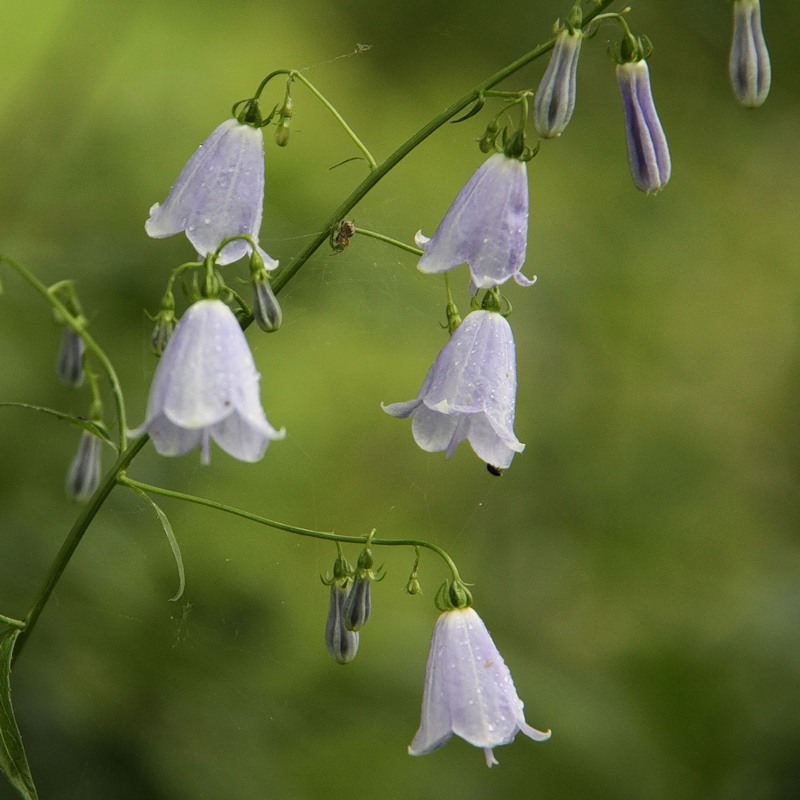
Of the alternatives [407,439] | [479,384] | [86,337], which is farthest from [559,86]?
[407,439]

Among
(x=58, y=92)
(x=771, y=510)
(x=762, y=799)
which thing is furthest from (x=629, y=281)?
(x=58, y=92)

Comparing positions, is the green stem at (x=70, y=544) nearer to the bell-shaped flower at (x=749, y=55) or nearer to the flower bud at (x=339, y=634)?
the flower bud at (x=339, y=634)

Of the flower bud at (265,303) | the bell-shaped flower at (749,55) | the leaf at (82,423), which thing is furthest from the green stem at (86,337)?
the bell-shaped flower at (749,55)

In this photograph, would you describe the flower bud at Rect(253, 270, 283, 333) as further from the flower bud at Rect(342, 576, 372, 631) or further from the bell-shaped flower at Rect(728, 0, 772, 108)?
the bell-shaped flower at Rect(728, 0, 772, 108)

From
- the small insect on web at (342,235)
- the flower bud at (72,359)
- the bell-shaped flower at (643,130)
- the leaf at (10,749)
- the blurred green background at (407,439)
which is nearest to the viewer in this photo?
the leaf at (10,749)

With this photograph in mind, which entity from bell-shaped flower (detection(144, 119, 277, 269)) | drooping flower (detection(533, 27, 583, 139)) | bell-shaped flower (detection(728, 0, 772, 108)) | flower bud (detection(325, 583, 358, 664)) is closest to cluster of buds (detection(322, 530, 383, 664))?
flower bud (detection(325, 583, 358, 664))
